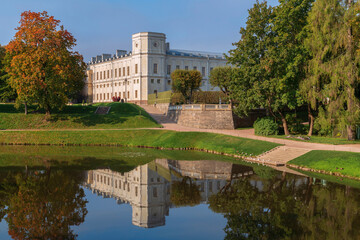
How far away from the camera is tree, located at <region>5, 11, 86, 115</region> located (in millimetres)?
40875

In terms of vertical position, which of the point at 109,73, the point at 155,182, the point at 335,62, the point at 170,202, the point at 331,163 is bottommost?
the point at 170,202

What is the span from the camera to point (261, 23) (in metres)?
34.5

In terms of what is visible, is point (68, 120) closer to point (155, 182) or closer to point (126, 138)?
point (126, 138)

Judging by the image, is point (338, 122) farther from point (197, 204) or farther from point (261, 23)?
point (197, 204)

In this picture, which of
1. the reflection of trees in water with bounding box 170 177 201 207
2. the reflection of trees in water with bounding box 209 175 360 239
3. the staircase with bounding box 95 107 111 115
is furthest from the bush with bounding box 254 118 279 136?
the staircase with bounding box 95 107 111 115

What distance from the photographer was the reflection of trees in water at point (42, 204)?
490 inches

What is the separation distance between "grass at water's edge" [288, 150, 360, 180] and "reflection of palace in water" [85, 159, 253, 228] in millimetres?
3600

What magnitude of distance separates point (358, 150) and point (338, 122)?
4.94 metres

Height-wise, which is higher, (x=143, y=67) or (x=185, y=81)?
(x=143, y=67)

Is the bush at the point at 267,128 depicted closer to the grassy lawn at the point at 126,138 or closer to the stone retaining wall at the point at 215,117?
the grassy lawn at the point at 126,138

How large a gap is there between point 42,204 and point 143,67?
6050 centimetres

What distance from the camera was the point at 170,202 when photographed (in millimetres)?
16203

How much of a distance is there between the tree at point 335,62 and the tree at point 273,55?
1.75 m

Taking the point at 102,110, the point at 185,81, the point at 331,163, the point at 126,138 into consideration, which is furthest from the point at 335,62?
the point at 102,110
